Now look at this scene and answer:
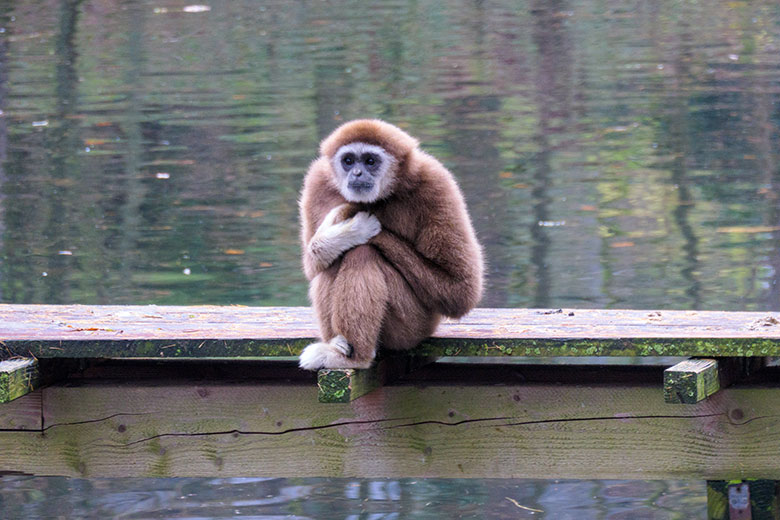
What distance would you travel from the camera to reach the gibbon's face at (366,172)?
430cm

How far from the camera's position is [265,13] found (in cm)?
2209

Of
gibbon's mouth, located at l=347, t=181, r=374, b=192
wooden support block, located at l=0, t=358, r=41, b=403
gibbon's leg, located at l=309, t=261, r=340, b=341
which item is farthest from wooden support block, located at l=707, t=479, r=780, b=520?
wooden support block, located at l=0, t=358, r=41, b=403

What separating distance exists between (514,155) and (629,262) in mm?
4040

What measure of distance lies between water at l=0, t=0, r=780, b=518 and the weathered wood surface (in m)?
1.89

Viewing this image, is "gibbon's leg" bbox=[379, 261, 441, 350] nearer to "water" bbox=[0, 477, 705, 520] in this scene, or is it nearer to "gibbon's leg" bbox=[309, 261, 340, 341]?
"gibbon's leg" bbox=[309, 261, 340, 341]

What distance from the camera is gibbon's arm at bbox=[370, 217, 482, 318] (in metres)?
4.24

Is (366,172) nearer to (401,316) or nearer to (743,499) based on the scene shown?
(401,316)

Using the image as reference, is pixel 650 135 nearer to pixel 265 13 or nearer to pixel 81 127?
pixel 81 127

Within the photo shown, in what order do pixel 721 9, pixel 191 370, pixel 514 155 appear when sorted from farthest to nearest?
pixel 721 9 < pixel 514 155 < pixel 191 370

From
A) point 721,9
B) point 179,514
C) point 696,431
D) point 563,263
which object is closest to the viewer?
point 696,431

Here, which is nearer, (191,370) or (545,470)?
(545,470)

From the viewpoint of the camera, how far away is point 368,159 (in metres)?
4.33

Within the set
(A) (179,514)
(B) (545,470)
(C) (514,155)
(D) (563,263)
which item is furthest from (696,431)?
(C) (514,155)

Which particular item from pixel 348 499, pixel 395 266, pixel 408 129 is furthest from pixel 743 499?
pixel 408 129
